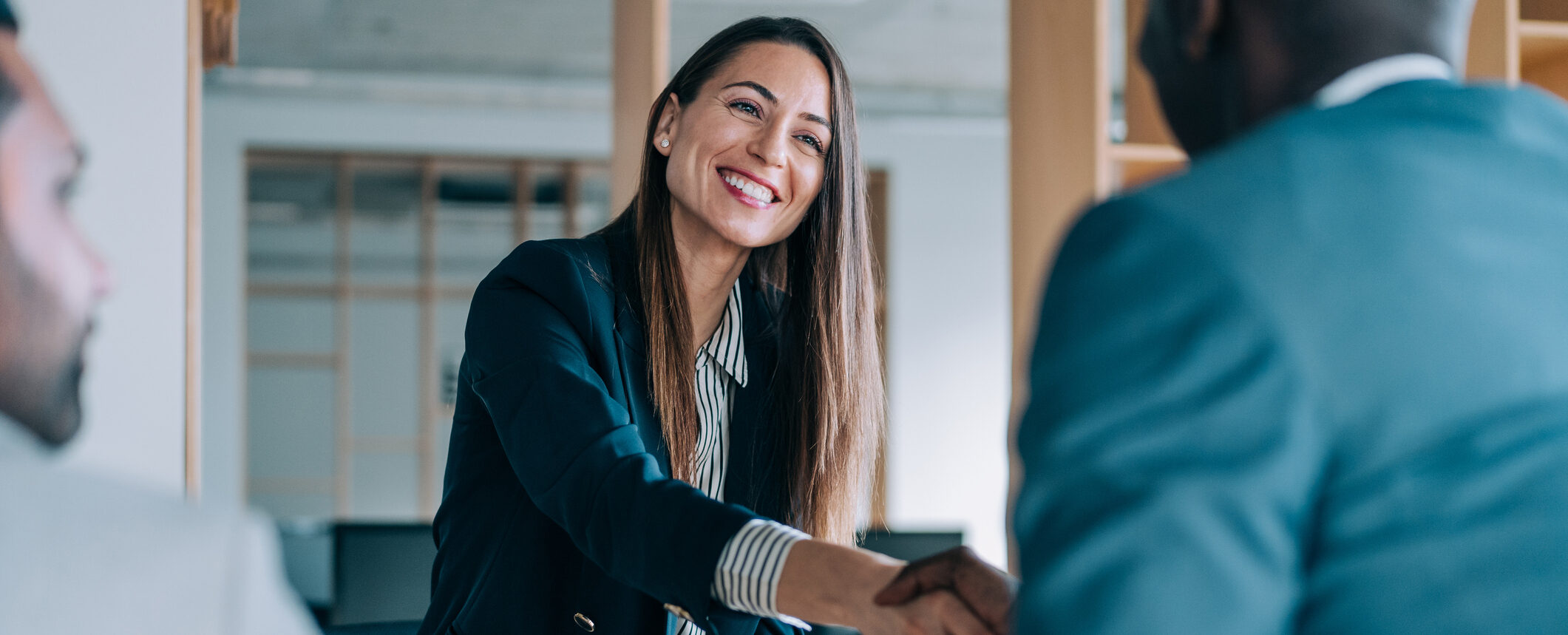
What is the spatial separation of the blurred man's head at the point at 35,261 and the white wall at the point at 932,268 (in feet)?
22.8

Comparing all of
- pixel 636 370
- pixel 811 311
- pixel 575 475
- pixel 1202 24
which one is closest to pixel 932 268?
pixel 811 311

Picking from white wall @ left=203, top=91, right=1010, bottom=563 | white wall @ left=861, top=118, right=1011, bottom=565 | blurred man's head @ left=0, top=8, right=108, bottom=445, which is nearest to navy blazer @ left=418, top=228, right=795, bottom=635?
blurred man's head @ left=0, top=8, right=108, bottom=445

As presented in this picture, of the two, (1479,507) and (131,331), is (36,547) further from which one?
(131,331)

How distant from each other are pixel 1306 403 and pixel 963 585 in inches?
21.4

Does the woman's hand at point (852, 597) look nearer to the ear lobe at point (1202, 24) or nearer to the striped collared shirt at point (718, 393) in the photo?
the striped collared shirt at point (718, 393)

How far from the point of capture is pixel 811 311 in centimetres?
160

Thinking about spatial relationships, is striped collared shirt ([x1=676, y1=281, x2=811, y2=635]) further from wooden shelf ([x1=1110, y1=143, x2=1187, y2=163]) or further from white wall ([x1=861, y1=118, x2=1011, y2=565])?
white wall ([x1=861, y1=118, x2=1011, y2=565])

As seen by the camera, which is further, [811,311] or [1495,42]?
[1495,42]

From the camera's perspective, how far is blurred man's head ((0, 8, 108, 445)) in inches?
39.0

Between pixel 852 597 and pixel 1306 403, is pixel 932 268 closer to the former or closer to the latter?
pixel 852 597

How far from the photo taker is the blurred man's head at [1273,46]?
24.1 inches

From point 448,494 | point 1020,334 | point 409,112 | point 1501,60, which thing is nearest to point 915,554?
point 1020,334

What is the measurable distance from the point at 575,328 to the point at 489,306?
3.6 inches

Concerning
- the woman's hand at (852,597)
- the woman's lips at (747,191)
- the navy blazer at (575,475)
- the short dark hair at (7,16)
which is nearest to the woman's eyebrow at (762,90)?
the woman's lips at (747,191)
